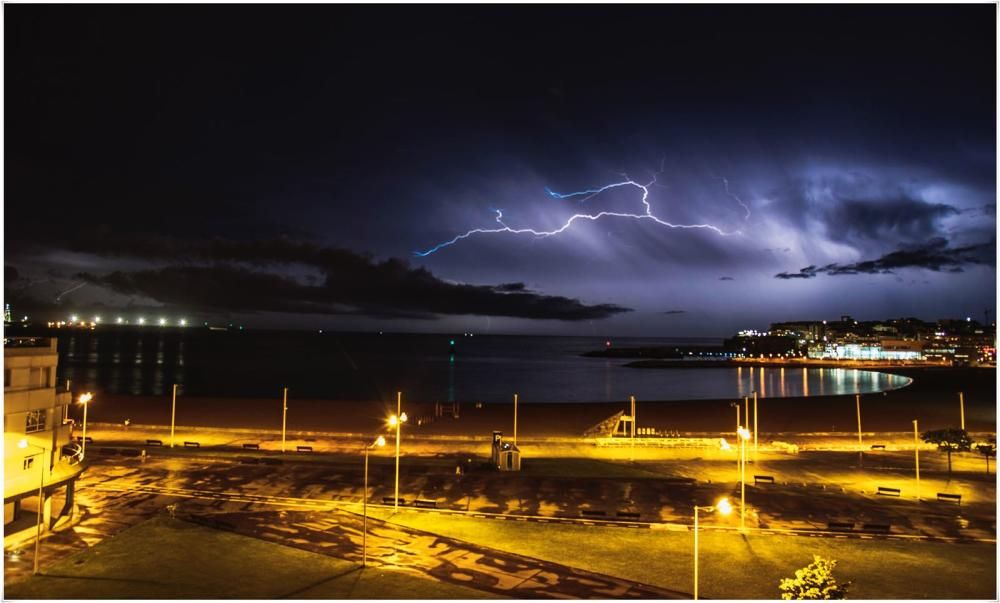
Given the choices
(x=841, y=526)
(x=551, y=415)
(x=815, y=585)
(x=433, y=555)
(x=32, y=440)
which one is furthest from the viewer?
(x=551, y=415)

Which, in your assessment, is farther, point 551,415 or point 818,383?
point 818,383

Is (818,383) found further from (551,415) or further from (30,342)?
(30,342)

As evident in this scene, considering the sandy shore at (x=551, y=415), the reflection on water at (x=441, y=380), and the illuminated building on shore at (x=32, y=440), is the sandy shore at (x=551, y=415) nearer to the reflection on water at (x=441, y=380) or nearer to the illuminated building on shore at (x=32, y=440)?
the reflection on water at (x=441, y=380)

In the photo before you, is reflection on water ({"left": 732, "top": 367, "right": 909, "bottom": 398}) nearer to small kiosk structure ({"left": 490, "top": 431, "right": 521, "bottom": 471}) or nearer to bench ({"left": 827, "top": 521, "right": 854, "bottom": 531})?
small kiosk structure ({"left": 490, "top": 431, "right": 521, "bottom": 471})

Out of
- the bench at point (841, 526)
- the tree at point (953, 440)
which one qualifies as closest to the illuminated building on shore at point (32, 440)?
the bench at point (841, 526)

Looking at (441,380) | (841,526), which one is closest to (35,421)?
(841,526)

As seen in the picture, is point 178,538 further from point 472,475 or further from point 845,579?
point 845,579

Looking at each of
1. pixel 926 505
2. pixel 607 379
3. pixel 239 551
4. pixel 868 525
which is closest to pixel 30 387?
pixel 239 551
